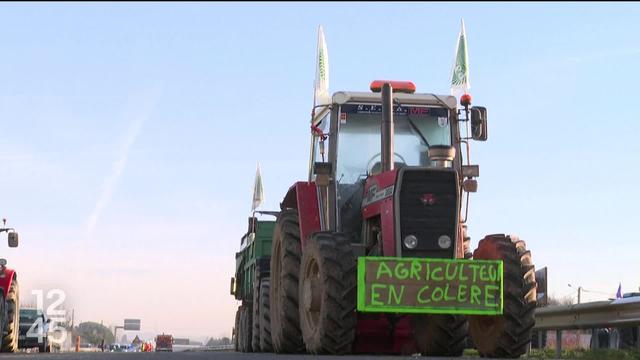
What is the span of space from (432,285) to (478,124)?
250cm

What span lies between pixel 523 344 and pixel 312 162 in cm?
384

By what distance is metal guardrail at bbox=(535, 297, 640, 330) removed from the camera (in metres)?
10.3

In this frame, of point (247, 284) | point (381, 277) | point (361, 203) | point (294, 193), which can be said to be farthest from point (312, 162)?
point (247, 284)

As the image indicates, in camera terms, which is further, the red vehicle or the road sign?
the road sign

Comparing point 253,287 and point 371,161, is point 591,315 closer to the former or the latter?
point 371,161

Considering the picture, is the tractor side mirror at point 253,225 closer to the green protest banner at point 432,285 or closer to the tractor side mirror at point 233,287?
the tractor side mirror at point 233,287

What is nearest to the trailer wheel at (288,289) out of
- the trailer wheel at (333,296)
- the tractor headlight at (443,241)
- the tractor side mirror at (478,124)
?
the trailer wheel at (333,296)

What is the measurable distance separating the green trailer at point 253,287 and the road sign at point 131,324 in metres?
113

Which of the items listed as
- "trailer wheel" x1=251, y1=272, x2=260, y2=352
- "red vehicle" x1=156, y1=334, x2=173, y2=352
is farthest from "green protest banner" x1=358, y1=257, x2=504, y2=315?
"red vehicle" x1=156, y1=334, x2=173, y2=352

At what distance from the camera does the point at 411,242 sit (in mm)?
10477

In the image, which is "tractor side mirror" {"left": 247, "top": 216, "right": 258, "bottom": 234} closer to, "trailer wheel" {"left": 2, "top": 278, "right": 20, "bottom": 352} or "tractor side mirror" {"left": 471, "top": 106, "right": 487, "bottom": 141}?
"trailer wheel" {"left": 2, "top": 278, "right": 20, "bottom": 352}

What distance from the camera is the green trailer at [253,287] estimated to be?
15.9 m

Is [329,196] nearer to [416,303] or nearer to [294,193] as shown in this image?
[294,193]

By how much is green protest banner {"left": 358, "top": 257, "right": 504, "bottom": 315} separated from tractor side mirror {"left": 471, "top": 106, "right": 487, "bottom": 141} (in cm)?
208
